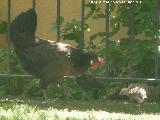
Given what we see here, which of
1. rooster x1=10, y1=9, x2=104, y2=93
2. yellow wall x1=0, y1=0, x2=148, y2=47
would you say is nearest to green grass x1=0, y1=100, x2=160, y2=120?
rooster x1=10, y1=9, x2=104, y2=93

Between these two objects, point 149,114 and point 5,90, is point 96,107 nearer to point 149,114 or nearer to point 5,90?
point 149,114

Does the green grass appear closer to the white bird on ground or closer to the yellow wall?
the white bird on ground

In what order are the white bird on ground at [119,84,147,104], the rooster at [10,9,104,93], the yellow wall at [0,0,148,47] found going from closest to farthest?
the rooster at [10,9,104,93], the white bird on ground at [119,84,147,104], the yellow wall at [0,0,148,47]

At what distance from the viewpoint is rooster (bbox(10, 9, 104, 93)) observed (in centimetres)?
627

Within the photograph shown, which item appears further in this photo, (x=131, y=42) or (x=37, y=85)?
(x=37, y=85)

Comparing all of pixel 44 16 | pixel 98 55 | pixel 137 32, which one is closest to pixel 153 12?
pixel 137 32

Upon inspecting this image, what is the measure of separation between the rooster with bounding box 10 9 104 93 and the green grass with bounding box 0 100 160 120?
359 millimetres

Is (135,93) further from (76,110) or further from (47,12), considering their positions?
(47,12)

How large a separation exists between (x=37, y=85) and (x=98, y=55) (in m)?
1.21

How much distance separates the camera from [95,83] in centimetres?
685

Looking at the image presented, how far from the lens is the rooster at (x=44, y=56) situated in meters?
6.27

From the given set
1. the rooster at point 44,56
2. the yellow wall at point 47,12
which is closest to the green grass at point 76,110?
the rooster at point 44,56

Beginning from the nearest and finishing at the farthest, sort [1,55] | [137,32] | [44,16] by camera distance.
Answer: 1. [137,32]
2. [1,55]
3. [44,16]

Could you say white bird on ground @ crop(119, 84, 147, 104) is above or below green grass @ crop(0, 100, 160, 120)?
above
